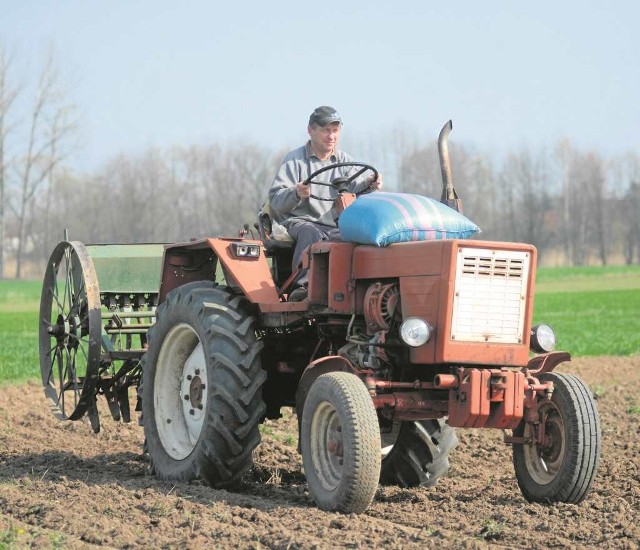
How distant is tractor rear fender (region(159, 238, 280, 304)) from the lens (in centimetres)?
652

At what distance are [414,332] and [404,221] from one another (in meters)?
0.67

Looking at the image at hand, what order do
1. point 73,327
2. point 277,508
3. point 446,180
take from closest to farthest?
1. point 277,508
2. point 446,180
3. point 73,327

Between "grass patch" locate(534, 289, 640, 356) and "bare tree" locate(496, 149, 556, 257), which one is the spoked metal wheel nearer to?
"grass patch" locate(534, 289, 640, 356)

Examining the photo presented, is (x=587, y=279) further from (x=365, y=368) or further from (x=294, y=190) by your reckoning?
(x=365, y=368)

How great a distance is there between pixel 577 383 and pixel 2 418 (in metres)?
5.90

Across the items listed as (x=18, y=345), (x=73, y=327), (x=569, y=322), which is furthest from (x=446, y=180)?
(x=569, y=322)

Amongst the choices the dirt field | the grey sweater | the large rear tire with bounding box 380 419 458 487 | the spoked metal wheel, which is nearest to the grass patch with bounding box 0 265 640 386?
the spoked metal wheel

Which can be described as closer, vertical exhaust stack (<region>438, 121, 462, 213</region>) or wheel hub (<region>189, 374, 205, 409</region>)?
vertical exhaust stack (<region>438, 121, 462, 213</region>)

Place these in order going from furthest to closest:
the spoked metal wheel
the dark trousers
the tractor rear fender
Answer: the spoked metal wheel
the dark trousers
the tractor rear fender

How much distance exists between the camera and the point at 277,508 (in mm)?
5742

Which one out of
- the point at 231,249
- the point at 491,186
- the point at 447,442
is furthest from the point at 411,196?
the point at 491,186

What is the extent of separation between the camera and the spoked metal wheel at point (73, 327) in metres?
7.79

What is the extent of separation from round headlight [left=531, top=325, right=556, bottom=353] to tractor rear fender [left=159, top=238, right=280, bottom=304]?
5.08 ft

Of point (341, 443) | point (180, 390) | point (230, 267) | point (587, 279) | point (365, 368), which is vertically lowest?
point (341, 443)
